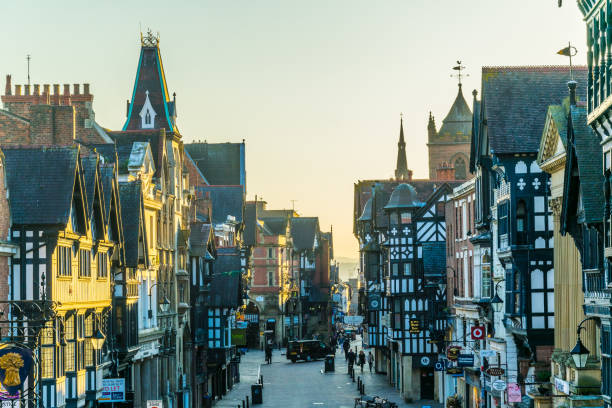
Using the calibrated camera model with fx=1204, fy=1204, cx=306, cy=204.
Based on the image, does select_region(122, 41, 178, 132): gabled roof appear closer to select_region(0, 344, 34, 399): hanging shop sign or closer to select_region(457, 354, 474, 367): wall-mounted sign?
select_region(457, 354, 474, 367): wall-mounted sign

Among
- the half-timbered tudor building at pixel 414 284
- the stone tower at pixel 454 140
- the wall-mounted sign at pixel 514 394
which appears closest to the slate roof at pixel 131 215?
the wall-mounted sign at pixel 514 394

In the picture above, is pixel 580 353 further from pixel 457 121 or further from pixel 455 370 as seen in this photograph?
pixel 457 121

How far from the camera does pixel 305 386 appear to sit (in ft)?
254

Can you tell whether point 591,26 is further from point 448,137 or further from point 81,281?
point 448,137

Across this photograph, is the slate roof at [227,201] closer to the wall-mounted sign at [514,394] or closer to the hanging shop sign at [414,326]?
the hanging shop sign at [414,326]

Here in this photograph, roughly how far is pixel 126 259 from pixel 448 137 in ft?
274

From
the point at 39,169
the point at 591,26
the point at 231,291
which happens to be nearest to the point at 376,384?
the point at 231,291

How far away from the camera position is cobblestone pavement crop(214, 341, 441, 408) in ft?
218

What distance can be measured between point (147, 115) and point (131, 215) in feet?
72.2

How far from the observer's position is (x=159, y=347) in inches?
2128

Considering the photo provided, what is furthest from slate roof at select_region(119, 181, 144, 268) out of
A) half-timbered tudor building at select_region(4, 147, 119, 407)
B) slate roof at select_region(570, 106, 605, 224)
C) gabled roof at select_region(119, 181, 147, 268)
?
slate roof at select_region(570, 106, 605, 224)


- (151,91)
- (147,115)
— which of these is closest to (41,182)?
(147,115)

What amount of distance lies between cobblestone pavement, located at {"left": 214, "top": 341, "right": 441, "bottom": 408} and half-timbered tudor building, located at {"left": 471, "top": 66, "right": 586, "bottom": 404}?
69.1 feet

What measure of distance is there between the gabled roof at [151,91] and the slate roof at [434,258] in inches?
636
